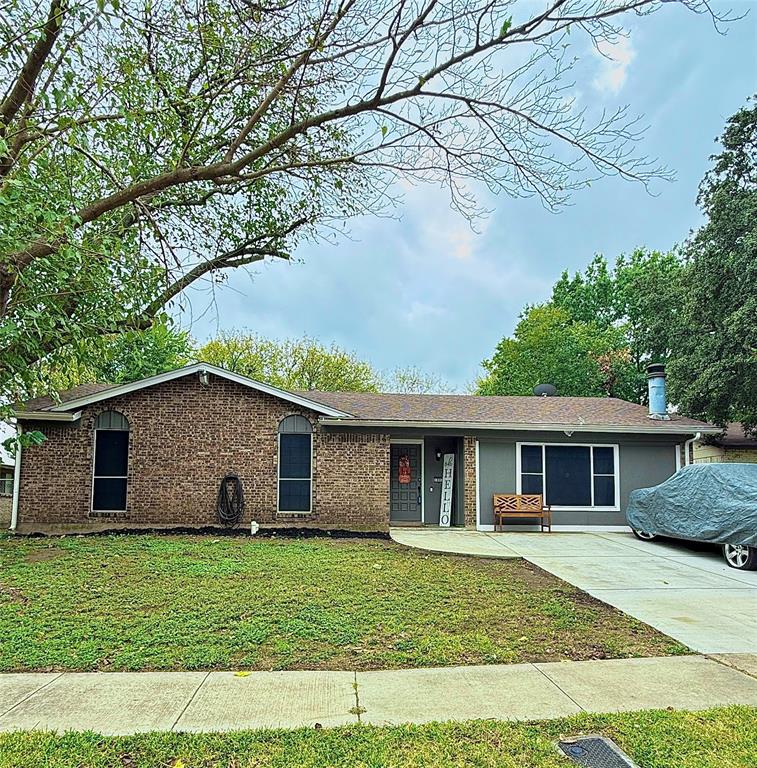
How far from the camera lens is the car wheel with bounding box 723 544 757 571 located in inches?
347

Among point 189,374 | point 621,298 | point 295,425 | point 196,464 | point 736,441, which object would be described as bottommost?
point 196,464

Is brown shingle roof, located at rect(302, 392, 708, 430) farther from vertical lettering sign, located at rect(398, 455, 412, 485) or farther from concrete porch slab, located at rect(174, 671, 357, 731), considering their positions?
concrete porch slab, located at rect(174, 671, 357, 731)

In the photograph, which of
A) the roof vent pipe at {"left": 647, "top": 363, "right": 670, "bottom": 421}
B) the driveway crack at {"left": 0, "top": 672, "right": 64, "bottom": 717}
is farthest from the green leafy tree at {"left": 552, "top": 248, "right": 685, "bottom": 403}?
the driveway crack at {"left": 0, "top": 672, "right": 64, "bottom": 717}

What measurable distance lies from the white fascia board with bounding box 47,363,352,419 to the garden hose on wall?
6.39 ft

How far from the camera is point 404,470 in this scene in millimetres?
14156

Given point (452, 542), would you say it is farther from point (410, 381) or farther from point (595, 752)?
point (410, 381)

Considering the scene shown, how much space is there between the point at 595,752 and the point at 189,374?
10797 millimetres

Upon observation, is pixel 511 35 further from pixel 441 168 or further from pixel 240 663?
pixel 240 663

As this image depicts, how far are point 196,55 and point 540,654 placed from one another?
814cm

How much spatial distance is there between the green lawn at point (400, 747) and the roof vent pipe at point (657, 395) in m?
11.5

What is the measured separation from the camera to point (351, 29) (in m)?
5.71

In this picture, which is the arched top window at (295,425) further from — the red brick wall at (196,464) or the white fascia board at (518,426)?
the white fascia board at (518,426)

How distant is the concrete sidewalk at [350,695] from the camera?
3.58 meters

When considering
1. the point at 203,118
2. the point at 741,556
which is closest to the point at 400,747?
the point at 203,118
